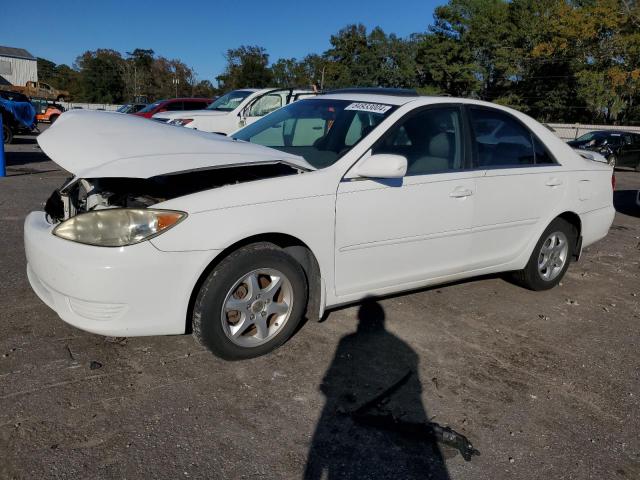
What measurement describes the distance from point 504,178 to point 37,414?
345 centimetres

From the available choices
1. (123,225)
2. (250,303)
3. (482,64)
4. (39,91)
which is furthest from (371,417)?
(482,64)

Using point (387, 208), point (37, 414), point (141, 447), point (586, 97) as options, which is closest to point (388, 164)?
point (387, 208)

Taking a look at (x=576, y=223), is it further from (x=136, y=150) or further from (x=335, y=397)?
(x=136, y=150)

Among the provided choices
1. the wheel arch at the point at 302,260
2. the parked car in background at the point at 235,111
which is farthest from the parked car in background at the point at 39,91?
the wheel arch at the point at 302,260

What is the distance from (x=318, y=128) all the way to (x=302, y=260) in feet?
4.36

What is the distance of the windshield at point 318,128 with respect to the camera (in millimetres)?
3588

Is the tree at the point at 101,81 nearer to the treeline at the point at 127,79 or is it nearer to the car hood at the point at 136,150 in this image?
the treeline at the point at 127,79

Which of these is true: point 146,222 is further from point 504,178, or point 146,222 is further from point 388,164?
point 504,178

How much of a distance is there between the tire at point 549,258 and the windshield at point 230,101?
10.1 meters

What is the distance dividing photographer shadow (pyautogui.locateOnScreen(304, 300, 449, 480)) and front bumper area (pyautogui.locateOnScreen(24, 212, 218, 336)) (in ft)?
3.17

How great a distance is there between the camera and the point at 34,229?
3027 millimetres

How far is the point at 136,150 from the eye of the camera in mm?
3033

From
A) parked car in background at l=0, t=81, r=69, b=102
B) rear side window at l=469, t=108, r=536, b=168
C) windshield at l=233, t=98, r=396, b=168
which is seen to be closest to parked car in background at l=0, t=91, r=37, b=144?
windshield at l=233, t=98, r=396, b=168

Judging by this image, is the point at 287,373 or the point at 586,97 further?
the point at 586,97
